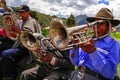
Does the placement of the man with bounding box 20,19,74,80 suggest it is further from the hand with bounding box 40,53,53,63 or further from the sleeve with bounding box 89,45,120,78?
the sleeve with bounding box 89,45,120,78

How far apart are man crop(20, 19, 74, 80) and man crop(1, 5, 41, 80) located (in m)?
1.19

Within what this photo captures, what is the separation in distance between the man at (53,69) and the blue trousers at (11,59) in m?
1.17

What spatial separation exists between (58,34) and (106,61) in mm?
831

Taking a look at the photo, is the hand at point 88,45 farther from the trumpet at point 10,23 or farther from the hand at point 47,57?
the trumpet at point 10,23

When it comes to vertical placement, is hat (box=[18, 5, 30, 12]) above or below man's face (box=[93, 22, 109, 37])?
below

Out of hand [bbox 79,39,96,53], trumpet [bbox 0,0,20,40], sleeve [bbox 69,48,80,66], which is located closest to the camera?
hand [bbox 79,39,96,53]

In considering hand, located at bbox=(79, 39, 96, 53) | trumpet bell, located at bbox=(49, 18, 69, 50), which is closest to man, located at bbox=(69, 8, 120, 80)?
hand, located at bbox=(79, 39, 96, 53)

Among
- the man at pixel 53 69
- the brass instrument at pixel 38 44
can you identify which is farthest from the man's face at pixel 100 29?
the man at pixel 53 69

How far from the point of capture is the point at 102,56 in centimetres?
446

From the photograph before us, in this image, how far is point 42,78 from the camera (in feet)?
20.4

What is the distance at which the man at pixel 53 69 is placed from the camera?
5668 mm

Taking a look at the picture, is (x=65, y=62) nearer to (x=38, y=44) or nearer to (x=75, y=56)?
(x=38, y=44)

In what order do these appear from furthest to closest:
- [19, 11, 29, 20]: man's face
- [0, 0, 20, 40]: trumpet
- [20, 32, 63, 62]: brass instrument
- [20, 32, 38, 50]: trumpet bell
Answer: [19, 11, 29, 20]: man's face
[0, 0, 20, 40]: trumpet
[20, 32, 38, 50]: trumpet bell
[20, 32, 63, 62]: brass instrument

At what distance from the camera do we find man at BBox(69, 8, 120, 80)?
4.45 metres
